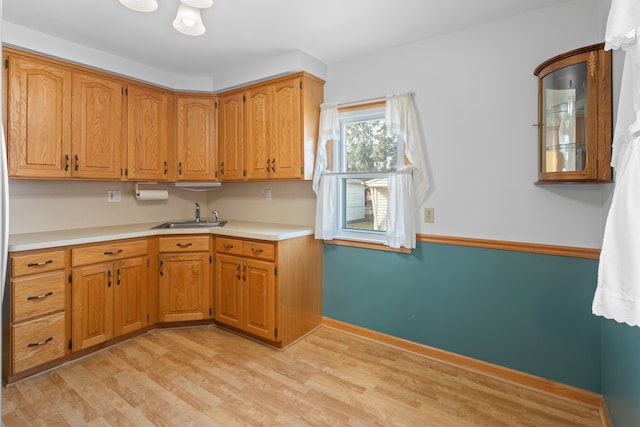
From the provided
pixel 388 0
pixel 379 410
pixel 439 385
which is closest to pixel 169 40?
pixel 388 0

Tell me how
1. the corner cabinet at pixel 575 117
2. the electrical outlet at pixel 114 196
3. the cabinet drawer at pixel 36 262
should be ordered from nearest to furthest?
the corner cabinet at pixel 575 117 → the cabinet drawer at pixel 36 262 → the electrical outlet at pixel 114 196

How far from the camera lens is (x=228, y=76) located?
3.28 metres

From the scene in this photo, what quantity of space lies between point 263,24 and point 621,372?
2917 mm

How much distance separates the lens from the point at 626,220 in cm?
95

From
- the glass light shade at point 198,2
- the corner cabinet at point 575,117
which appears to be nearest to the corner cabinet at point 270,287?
the glass light shade at point 198,2

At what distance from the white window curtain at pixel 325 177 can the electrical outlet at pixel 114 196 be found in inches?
76.3

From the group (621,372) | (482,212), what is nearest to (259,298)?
(482,212)

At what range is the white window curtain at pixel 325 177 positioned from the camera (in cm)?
296

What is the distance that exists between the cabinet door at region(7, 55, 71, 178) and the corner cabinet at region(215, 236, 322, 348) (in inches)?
55.7

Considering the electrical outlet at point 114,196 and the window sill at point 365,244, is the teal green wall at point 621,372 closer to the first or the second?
the window sill at point 365,244

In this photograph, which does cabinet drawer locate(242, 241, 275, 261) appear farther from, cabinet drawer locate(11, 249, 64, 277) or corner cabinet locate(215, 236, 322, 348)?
cabinet drawer locate(11, 249, 64, 277)

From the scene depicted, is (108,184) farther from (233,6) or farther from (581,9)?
(581,9)

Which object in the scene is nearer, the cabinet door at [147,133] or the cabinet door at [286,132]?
the cabinet door at [286,132]

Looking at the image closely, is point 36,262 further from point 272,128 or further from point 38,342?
point 272,128
